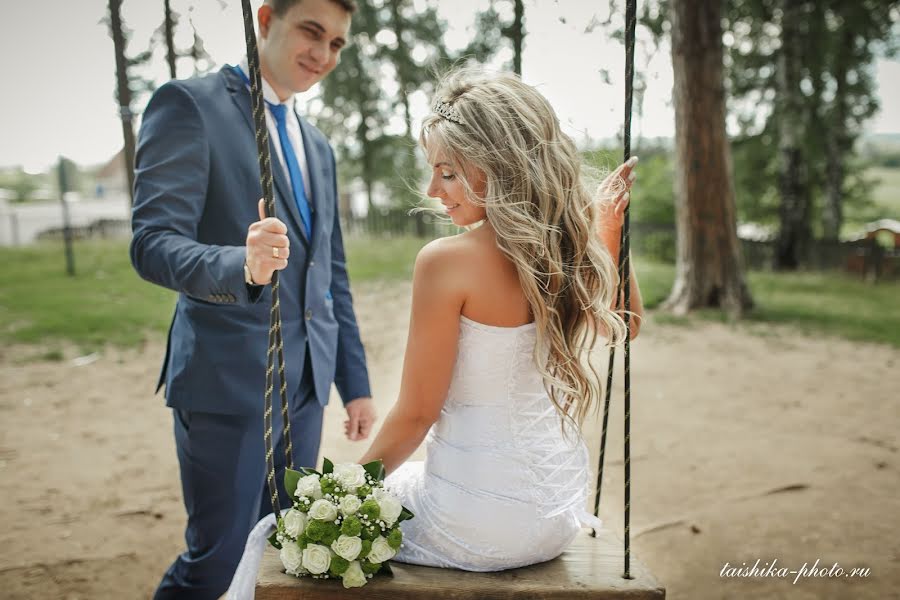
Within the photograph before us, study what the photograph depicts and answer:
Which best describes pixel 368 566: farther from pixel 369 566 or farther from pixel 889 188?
pixel 889 188

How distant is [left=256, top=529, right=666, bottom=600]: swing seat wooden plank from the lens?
173cm

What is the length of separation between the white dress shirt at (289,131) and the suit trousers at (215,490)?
30.2 inches

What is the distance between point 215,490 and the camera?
229 centimetres

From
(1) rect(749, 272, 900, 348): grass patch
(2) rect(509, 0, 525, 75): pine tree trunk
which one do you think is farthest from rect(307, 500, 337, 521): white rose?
(1) rect(749, 272, 900, 348): grass patch

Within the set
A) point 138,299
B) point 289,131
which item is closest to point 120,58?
point 138,299

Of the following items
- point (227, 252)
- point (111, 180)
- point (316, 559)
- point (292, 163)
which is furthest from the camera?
point (111, 180)

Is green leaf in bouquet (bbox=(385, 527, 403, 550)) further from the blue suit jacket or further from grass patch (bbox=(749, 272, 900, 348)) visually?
grass patch (bbox=(749, 272, 900, 348))

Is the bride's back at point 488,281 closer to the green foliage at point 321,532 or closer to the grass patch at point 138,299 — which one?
the green foliage at point 321,532

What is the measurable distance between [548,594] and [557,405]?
51cm

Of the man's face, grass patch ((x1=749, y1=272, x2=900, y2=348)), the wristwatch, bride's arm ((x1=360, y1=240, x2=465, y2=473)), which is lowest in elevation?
grass patch ((x1=749, y1=272, x2=900, y2=348))

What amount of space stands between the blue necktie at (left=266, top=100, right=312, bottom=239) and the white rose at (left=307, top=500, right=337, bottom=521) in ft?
3.33

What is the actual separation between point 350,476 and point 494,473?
0.42 m

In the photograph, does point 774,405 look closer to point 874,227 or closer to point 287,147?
point 287,147

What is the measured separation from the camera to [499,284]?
1.93 meters
